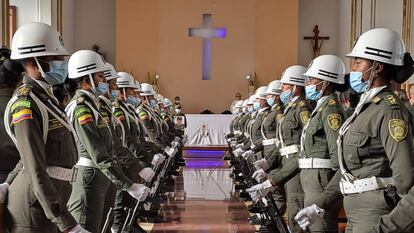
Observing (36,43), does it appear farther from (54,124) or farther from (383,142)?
(383,142)

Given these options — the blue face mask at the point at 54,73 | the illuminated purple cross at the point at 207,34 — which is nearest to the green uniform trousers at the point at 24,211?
the blue face mask at the point at 54,73

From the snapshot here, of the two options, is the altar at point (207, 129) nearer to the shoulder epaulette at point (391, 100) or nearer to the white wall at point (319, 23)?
the white wall at point (319, 23)

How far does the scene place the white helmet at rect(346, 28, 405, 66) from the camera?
403 centimetres

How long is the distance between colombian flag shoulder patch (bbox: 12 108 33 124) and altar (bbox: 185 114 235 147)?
1897 cm

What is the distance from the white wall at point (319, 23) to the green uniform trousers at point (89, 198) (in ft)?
72.6

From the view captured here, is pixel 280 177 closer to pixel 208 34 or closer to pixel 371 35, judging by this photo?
pixel 371 35

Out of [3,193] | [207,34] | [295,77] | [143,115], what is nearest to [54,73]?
[3,193]

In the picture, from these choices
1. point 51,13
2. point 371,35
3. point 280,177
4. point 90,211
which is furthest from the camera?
point 51,13

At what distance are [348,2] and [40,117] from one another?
23.0 m

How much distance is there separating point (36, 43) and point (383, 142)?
1879 mm

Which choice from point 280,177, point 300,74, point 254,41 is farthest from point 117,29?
point 280,177

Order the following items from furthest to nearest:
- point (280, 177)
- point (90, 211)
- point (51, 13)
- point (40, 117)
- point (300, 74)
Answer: point (51, 13) → point (300, 74) → point (280, 177) → point (90, 211) → point (40, 117)

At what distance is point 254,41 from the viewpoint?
27.2 meters

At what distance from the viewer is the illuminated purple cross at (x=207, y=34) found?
89.4 ft
